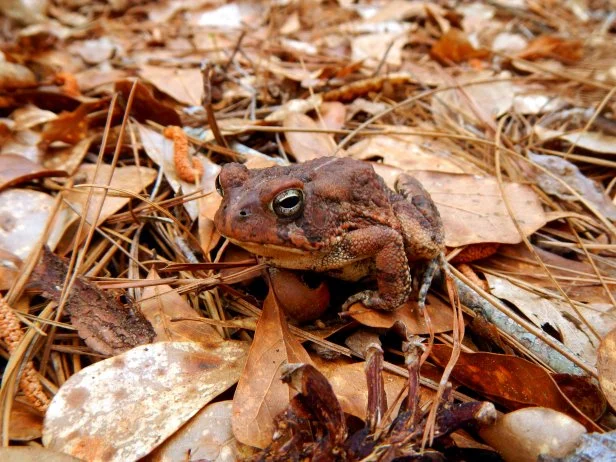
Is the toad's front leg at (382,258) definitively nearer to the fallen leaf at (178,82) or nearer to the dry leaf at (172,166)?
the dry leaf at (172,166)

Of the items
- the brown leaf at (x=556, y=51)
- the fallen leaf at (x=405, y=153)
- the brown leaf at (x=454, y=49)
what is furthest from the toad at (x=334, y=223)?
the brown leaf at (x=556, y=51)

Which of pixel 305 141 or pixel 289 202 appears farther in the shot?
pixel 305 141

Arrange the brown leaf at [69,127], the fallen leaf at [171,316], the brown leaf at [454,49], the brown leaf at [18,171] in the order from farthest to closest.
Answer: the brown leaf at [454,49] < the brown leaf at [69,127] < the brown leaf at [18,171] < the fallen leaf at [171,316]

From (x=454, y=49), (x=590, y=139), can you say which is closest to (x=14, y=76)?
(x=454, y=49)

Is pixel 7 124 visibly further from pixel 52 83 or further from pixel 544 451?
pixel 544 451

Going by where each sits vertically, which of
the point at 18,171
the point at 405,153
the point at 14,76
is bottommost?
the point at 405,153

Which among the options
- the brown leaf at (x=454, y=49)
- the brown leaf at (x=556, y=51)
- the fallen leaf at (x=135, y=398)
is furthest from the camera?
the brown leaf at (x=556, y=51)

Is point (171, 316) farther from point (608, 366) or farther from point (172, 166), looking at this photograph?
point (608, 366)
